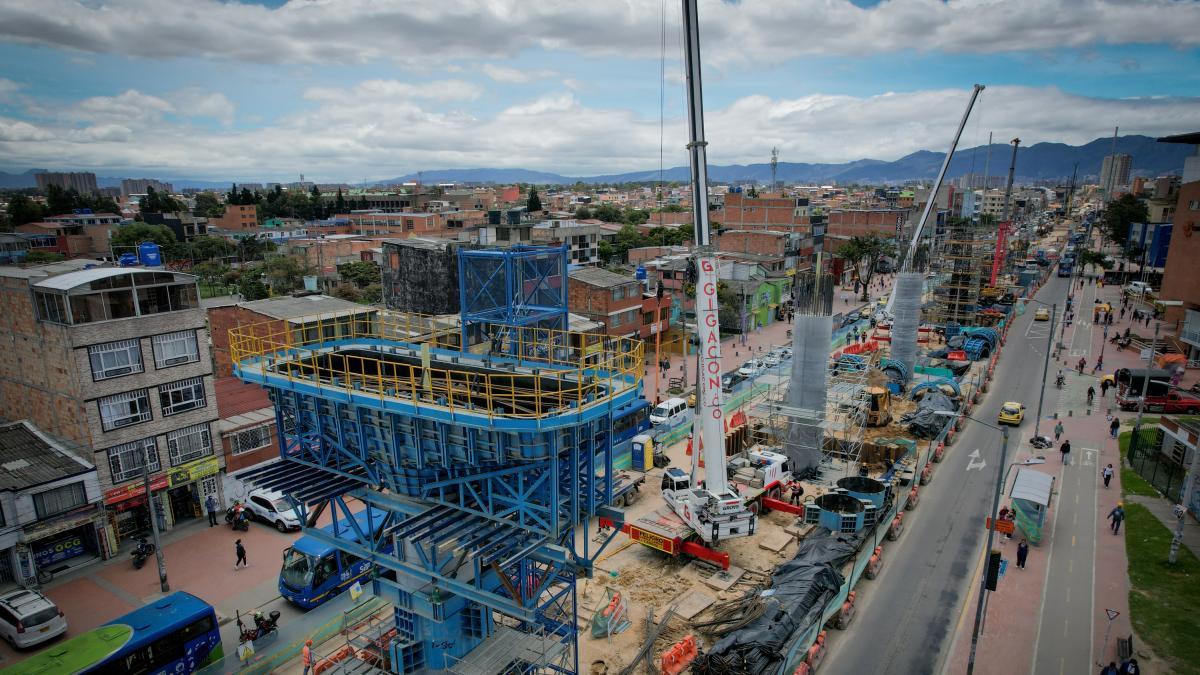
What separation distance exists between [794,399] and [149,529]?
91.9ft

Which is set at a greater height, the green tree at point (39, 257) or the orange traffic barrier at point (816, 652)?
the green tree at point (39, 257)

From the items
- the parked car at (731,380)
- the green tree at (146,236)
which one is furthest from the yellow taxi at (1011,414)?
the green tree at (146,236)

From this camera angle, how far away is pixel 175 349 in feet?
82.2

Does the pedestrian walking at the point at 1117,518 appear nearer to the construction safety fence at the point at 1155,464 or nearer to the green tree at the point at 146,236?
the construction safety fence at the point at 1155,464

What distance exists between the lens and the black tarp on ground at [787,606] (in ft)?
51.9

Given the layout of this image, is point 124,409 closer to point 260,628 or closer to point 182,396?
point 182,396

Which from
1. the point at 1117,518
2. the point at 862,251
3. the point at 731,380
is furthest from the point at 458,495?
the point at 862,251

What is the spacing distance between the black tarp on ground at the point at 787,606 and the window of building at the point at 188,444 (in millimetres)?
21397

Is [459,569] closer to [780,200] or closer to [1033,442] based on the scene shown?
[1033,442]

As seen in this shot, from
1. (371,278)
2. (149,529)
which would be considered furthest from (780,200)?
(149,529)

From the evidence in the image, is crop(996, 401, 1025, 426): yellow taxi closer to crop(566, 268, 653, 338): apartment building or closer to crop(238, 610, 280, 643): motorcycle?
crop(566, 268, 653, 338): apartment building

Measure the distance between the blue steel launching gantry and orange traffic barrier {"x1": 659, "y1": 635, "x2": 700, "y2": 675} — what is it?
319 centimetres

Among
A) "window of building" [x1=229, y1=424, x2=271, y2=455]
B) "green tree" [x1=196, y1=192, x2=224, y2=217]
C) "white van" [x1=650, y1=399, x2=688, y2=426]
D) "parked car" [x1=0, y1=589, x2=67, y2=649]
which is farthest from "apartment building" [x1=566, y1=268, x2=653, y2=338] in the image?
"green tree" [x1=196, y1=192, x2=224, y2=217]

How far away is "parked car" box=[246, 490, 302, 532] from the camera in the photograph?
25.2 metres
